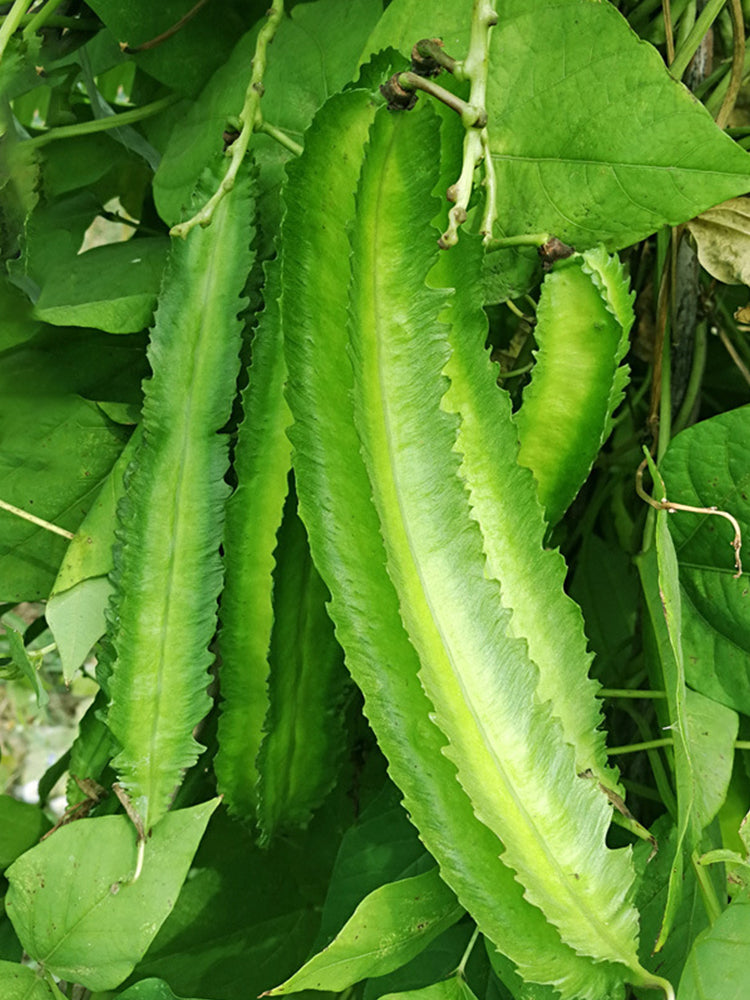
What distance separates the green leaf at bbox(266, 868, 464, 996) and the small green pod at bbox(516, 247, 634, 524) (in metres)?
0.19

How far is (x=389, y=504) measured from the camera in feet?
1.37

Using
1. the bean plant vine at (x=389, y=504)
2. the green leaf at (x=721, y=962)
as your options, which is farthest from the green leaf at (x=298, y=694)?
the green leaf at (x=721, y=962)

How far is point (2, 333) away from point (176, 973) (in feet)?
1.31

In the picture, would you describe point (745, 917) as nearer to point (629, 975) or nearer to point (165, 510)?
point (629, 975)

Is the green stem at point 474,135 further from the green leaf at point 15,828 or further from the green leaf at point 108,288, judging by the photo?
the green leaf at point 15,828

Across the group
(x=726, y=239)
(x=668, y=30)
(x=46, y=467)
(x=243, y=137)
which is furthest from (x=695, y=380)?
(x=46, y=467)

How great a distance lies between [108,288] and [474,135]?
27 cm

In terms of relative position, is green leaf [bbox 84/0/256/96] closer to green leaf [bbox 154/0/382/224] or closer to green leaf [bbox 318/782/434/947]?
green leaf [bbox 154/0/382/224]

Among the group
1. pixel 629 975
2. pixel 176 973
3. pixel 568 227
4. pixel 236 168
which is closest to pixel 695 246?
pixel 568 227

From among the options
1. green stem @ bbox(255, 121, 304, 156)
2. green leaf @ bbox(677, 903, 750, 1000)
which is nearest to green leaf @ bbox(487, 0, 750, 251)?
green stem @ bbox(255, 121, 304, 156)

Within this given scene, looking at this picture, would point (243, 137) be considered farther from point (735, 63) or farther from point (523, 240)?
point (735, 63)

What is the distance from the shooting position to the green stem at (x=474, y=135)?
393 millimetres

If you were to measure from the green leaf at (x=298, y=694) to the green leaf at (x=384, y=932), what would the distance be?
4.1 inches

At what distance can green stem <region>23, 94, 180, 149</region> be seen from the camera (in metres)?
0.64
